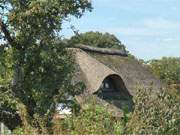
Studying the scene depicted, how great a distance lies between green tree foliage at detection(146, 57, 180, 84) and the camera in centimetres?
5378

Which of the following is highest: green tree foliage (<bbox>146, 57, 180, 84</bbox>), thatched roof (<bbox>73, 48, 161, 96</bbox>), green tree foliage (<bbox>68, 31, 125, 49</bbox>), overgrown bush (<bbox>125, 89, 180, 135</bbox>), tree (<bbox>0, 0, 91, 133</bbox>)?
green tree foliage (<bbox>68, 31, 125, 49</bbox>)

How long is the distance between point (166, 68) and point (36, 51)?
134 ft

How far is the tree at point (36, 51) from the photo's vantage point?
54.4 feet

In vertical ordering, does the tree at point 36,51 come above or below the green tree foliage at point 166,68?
below

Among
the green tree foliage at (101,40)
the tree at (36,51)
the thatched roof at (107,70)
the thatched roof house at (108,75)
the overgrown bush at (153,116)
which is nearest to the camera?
the overgrown bush at (153,116)

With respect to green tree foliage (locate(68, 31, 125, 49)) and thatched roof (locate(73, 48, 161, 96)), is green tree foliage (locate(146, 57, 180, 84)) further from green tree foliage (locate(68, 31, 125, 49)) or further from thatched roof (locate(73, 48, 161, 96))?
thatched roof (locate(73, 48, 161, 96))

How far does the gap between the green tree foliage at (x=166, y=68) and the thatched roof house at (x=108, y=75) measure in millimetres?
16187

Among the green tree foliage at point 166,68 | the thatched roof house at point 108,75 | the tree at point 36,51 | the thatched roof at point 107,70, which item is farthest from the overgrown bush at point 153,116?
the green tree foliage at point 166,68

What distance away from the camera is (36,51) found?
670 inches

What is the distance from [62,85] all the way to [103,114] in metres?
8.28

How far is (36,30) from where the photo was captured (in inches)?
655

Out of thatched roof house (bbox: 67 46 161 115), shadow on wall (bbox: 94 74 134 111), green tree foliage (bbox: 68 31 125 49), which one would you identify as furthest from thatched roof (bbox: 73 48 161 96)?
green tree foliage (bbox: 68 31 125 49)

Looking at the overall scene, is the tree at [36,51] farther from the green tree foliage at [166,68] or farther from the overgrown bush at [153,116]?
the green tree foliage at [166,68]

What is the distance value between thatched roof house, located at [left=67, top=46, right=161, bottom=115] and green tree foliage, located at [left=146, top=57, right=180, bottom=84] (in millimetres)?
16187
